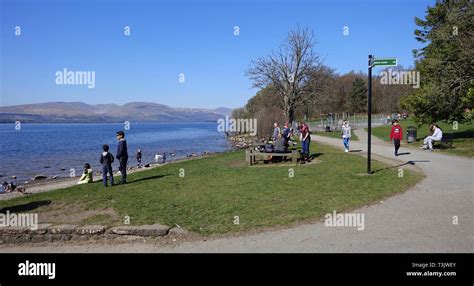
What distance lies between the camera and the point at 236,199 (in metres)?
8.89

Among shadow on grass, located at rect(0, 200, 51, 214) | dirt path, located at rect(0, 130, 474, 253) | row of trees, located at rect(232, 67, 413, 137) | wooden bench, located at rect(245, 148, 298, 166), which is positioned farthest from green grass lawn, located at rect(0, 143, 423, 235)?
row of trees, located at rect(232, 67, 413, 137)

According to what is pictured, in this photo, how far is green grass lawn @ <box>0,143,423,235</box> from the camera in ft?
23.9

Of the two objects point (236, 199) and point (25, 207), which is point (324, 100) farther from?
point (25, 207)

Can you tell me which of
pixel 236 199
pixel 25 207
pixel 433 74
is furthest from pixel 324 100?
pixel 25 207

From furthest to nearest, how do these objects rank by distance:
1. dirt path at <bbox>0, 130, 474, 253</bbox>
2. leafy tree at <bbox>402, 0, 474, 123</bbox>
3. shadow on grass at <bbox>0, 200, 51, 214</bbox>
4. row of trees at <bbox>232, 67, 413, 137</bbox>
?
row of trees at <bbox>232, 67, 413, 137</bbox> → leafy tree at <bbox>402, 0, 474, 123</bbox> → shadow on grass at <bbox>0, 200, 51, 214</bbox> → dirt path at <bbox>0, 130, 474, 253</bbox>

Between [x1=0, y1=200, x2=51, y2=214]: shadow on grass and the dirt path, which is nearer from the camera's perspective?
the dirt path

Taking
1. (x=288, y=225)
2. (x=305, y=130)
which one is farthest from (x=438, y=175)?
A: (x=288, y=225)

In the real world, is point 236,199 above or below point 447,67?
below

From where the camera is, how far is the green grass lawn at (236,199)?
7.28 meters

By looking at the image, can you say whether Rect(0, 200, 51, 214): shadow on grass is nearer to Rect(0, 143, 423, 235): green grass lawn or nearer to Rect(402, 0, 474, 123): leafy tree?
Rect(0, 143, 423, 235): green grass lawn

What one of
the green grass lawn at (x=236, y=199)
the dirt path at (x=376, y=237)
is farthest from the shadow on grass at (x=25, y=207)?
the dirt path at (x=376, y=237)

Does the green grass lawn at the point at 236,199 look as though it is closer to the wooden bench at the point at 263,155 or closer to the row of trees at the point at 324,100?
the wooden bench at the point at 263,155

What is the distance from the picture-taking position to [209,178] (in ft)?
42.1
